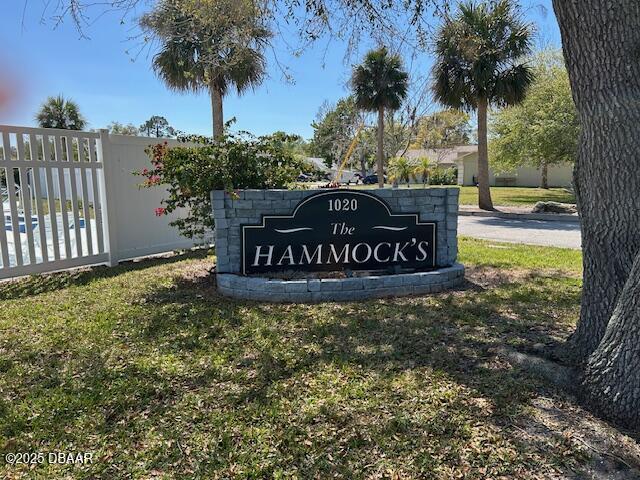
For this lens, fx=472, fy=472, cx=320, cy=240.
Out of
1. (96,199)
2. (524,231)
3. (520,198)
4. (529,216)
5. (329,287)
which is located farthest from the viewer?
(520,198)

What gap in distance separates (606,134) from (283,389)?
263 cm

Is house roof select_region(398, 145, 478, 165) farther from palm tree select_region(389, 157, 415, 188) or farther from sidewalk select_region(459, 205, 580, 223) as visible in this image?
sidewalk select_region(459, 205, 580, 223)

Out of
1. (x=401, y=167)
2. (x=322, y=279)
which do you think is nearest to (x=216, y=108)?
(x=322, y=279)

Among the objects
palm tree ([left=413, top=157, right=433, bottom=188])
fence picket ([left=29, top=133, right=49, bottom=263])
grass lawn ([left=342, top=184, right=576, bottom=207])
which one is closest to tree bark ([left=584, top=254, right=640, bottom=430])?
fence picket ([left=29, top=133, right=49, bottom=263])

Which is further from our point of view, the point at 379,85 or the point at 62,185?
the point at 379,85

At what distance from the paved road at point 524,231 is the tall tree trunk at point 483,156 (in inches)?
101

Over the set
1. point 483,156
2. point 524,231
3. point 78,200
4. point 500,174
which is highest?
point 483,156

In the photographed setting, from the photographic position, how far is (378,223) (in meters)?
5.81

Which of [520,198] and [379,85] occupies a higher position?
[379,85]

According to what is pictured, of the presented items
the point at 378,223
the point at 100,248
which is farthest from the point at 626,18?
the point at 100,248

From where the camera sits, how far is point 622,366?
266 cm

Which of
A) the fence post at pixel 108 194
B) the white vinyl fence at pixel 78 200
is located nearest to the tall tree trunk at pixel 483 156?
the white vinyl fence at pixel 78 200

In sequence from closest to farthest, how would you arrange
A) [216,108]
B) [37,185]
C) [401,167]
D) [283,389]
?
[283,389]
[37,185]
[216,108]
[401,167]

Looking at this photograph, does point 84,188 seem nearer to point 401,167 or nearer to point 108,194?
point 108,194
